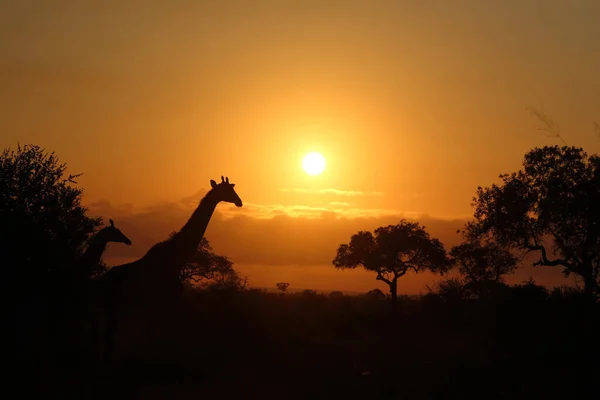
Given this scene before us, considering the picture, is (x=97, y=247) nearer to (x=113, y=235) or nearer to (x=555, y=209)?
(x=113, y=235)

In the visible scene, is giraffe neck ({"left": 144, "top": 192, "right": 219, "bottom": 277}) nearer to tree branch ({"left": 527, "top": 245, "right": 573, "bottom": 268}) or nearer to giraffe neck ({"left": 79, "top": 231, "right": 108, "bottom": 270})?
giraffe neck ({"left": 79, "top": 231, "right": 108, "bottom": 270})

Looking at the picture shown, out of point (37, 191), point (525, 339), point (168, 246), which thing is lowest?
point (525, 339)

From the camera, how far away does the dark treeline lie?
16.2 metres

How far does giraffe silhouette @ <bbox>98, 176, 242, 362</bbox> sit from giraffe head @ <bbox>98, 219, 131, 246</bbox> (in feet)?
4.87

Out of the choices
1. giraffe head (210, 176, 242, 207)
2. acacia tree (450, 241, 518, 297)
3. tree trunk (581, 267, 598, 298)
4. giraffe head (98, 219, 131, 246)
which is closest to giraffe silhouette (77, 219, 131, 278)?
giraffe head (98, 219, 131, 246)

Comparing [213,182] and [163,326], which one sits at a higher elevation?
[213,182]

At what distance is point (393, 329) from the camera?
116ft

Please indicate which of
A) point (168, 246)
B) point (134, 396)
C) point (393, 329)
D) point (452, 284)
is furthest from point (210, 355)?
point (452, 284)

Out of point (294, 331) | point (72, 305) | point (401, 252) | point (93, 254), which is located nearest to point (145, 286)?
point (93, 254)

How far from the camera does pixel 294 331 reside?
29938 mm

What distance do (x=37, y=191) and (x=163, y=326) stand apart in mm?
6924

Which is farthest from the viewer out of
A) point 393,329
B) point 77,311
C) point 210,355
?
point 393,329

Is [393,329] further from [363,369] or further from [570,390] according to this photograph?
[570,390]

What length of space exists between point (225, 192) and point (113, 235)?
4.03m
